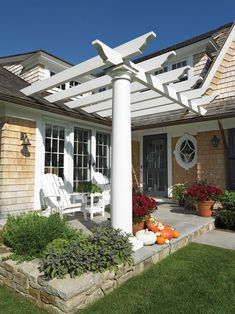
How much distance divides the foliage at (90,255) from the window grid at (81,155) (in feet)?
13.5

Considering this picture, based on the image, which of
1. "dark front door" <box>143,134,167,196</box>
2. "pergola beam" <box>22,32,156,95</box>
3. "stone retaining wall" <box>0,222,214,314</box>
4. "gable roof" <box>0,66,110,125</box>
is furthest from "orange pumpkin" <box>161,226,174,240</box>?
"dark front door" <box>143,134,167,196</box>

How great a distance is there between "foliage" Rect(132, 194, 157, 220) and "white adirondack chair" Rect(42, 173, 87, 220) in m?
1.69

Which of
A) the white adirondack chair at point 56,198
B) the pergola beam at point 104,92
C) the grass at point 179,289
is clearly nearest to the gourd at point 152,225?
the grass at point 179,289

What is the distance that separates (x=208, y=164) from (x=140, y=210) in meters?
4.12

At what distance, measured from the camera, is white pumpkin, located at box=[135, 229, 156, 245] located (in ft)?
11.8

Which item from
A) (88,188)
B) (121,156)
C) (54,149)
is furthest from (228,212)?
(54,149)

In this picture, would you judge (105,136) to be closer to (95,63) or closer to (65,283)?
(95,63)

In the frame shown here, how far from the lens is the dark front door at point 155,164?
8570mm

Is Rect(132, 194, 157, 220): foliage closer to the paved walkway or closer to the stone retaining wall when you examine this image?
the stone retaining wall

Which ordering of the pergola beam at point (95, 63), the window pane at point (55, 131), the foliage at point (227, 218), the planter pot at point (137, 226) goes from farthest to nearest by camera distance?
1. the window pane at point (55, 131)
2. the foliage at point (227, 218)
3. the planter pot at point (137, 226)
4. the pergola beam at point (95, 63)

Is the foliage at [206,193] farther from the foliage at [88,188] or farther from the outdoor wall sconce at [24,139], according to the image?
the outdoor wall sconce at [24,139]

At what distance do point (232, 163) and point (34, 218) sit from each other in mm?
5344

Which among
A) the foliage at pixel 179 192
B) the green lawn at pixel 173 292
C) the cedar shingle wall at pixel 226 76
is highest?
the cedar shingle wall at pixel 226 76

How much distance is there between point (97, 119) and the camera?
7258 millimetres
